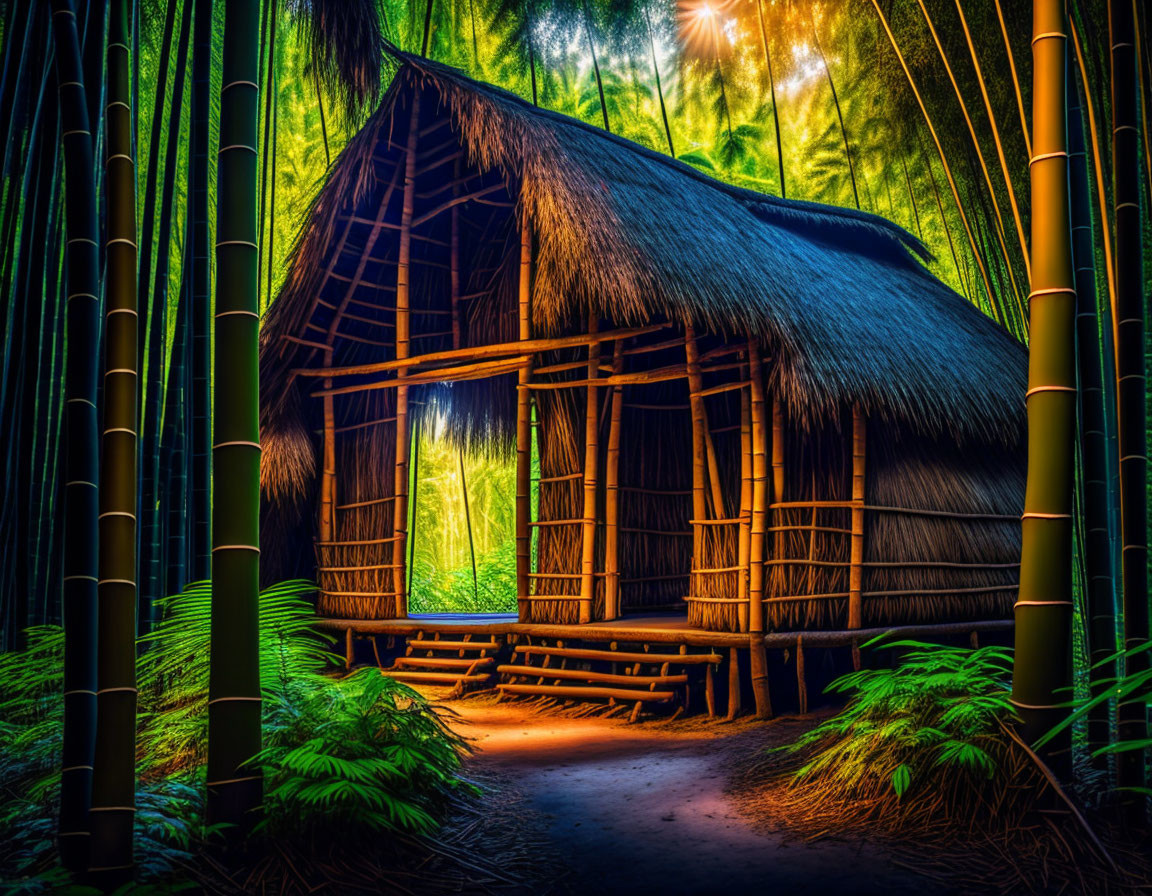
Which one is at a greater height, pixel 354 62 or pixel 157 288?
pixel 354 62

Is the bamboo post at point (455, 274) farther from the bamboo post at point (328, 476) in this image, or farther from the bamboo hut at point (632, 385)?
the bamboo post at point (328, 476)

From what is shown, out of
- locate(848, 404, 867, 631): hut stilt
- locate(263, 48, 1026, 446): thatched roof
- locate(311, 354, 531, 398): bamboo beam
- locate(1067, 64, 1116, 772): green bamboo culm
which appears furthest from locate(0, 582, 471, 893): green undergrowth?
locate(311, 354, 531, 398): bamboo beam

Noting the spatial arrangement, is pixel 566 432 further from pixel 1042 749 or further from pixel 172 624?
pixel 1042 749

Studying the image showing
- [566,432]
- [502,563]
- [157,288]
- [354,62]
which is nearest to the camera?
[157,288]

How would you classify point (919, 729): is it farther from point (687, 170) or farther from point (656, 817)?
point (687, 170)

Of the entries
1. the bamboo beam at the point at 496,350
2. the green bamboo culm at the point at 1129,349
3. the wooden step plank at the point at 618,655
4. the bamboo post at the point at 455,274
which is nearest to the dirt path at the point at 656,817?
the wooden step plank at the point at 618,655

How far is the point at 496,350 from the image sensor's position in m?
7.35

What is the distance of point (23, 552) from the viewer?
311 centimetres

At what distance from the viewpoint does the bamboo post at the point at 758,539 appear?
19.9ft

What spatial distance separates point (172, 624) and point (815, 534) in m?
4.33

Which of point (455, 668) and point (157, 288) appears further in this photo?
point (455, 668)

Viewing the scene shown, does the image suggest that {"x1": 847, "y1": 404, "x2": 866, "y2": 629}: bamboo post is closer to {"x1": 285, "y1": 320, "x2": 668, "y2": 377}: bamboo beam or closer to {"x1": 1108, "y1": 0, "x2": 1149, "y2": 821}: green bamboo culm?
{"x1": 285, "y1": 320, "x2": 668, "y2": 377}: bamboo beam

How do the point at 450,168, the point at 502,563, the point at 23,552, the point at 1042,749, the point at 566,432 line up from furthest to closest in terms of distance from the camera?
the point at 502,563 < the point at 450,168 < the point at 566,432 < the point at 23,552 < the point at 1042,749

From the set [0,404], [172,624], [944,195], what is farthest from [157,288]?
[944,195]
